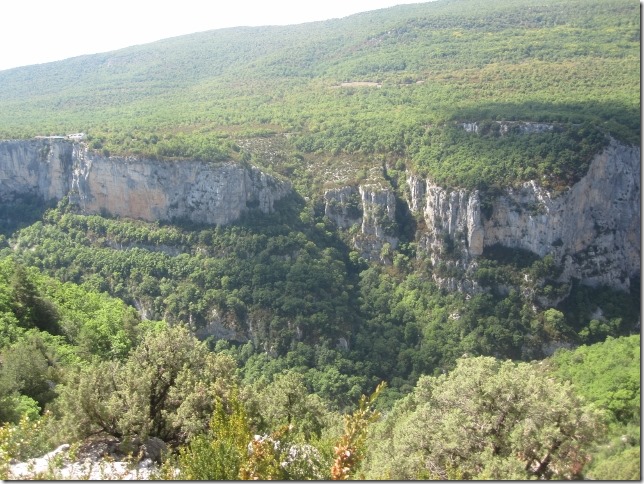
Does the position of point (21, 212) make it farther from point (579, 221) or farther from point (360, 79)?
point (579, 221)

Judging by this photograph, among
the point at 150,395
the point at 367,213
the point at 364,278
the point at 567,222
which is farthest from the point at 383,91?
the point at 150,395

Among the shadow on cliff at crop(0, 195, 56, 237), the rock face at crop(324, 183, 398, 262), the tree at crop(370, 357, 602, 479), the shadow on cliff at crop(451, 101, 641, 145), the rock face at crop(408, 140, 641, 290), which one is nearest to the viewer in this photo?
the tree at crop(370, 357, 602, 479)

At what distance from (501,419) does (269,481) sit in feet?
26.4

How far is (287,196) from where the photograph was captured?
6156 cm

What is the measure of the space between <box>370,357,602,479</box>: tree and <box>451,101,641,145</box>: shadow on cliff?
44.6m

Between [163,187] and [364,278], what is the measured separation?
23.6 metres

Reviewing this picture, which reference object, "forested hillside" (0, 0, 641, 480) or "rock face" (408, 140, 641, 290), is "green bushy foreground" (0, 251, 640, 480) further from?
"rock face" (408, 140, 641, 290)

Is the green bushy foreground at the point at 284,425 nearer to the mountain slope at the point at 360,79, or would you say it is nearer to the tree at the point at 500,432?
the tree at the point at 500,432

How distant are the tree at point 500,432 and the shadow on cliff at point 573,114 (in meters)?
44.6

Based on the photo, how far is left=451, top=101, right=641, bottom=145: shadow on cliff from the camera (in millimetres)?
53188

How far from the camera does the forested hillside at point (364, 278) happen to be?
14734 mm

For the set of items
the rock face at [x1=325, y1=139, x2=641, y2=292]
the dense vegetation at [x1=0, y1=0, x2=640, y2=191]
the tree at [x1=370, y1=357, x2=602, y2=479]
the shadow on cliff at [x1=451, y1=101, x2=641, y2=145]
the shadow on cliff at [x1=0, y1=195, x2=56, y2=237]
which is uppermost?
the dense vegetation at [x1=0, y1=0, x2=640, y2=191]

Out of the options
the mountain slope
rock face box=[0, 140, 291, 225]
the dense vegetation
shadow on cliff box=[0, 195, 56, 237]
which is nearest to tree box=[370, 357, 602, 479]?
the dense vegetation

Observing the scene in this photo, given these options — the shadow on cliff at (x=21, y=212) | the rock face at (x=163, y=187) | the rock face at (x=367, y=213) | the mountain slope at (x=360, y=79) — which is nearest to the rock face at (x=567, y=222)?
the mountain slope at (x=360, y=79)
